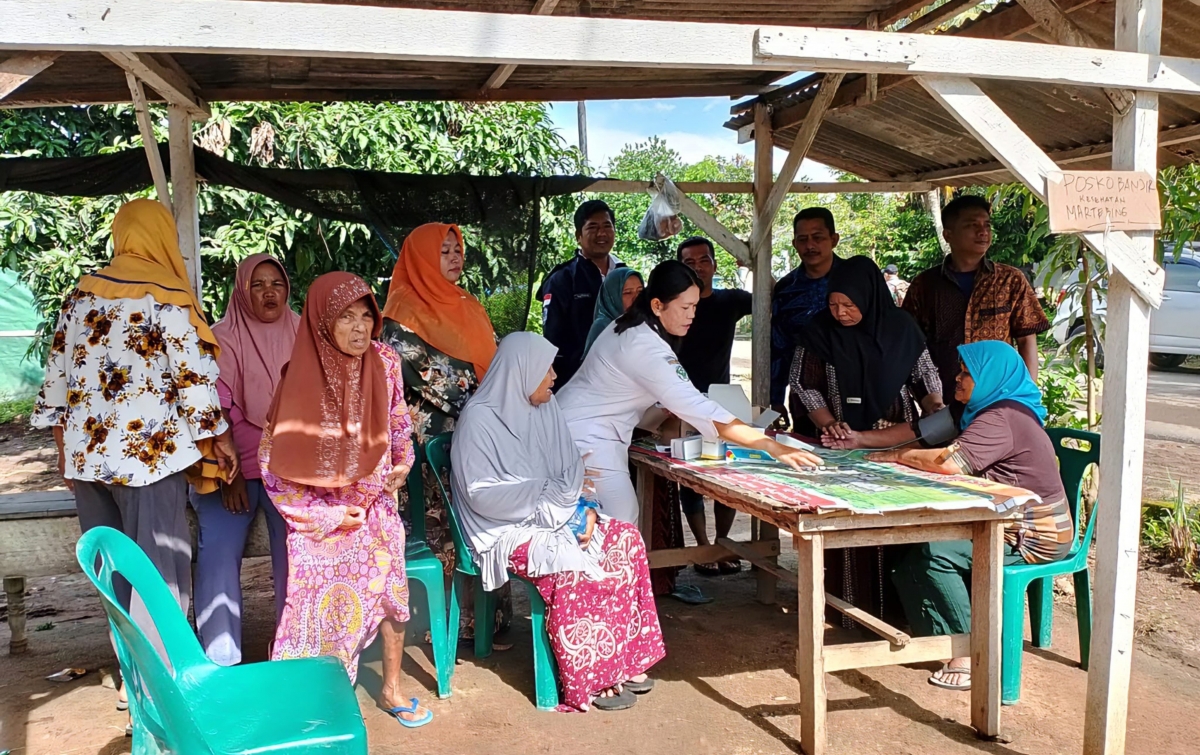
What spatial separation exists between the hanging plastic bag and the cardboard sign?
7.47ft

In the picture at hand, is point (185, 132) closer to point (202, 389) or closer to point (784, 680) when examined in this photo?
point (202, 389)

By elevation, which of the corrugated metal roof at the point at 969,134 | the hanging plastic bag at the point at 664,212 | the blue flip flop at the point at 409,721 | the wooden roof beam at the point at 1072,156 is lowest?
the blue flip flop at the point at 409,721

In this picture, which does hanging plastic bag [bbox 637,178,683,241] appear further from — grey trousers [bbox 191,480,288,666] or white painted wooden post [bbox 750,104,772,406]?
grey trousers [bbox 191,480,288,666]

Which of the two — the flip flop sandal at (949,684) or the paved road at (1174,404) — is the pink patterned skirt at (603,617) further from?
the paved road at (1174,404)

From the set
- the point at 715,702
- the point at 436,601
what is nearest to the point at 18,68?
the point at 436,601

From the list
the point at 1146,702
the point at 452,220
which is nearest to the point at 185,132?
the point at 452,220

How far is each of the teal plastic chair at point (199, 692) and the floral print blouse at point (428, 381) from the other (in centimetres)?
138

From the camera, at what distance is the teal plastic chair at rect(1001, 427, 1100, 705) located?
3131 mm

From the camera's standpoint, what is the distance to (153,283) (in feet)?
9.46

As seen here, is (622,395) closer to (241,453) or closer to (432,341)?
(432,341)

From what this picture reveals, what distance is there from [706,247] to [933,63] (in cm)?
210

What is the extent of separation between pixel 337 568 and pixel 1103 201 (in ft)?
8.28

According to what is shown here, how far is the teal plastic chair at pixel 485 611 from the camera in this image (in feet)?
10.5

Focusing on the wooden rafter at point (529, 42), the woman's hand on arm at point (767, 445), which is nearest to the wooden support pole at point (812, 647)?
the woman's hand on arm at point (767, 445)
